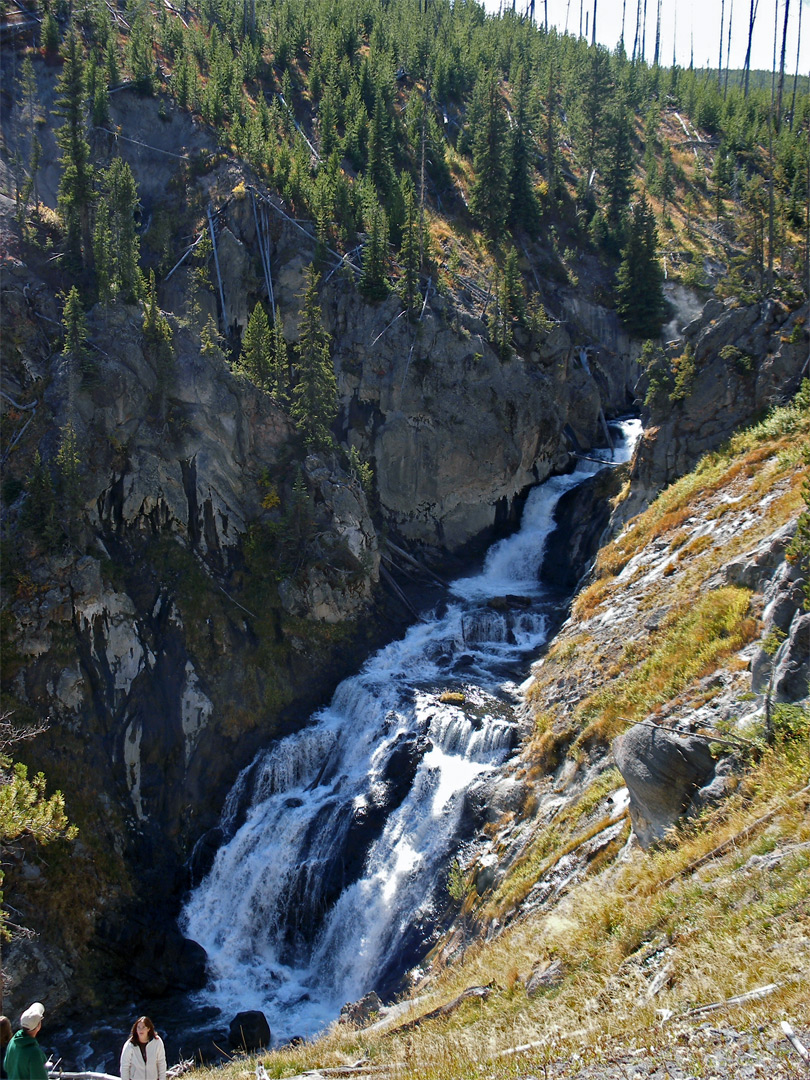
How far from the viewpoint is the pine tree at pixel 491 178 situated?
5675 centimetres

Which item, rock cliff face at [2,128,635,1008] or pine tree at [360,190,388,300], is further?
pine tree at [360,190,388,300]

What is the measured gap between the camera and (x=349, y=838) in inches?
1031

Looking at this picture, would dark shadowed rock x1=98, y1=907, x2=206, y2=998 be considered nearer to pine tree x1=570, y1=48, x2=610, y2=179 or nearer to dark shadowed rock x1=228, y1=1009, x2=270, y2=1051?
dark shadowed rock x1=228, y1=1009, x2=270, y2=1051

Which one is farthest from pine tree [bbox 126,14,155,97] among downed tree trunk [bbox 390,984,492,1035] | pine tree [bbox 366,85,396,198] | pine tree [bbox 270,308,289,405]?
downed tree trunk [bbox 390,984,492,1035]

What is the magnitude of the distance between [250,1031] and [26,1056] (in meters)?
15.2

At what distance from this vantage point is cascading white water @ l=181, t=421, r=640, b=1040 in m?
23.5

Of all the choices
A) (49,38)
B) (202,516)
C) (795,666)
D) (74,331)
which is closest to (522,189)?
(49,38)

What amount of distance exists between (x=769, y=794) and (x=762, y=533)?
11679mm

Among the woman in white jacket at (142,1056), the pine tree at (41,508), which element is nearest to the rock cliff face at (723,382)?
the pine tree at (41,508)

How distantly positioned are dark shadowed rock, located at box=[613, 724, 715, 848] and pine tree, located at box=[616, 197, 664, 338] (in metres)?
45.7

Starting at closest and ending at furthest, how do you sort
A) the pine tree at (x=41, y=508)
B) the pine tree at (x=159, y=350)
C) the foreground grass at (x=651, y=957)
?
the foreground grass at (x=651, y=957) < the pine tree at (x=41, y=508) < the pine tree at (x=159, y=350)

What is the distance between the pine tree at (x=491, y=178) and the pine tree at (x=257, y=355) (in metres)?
26.7

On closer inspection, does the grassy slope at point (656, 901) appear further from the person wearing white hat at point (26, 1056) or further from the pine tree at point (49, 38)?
the pine tree at point (49, 38)

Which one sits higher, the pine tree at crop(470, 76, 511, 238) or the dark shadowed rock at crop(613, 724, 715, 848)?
the pine tree at crop(470, 76, 511, 238)
